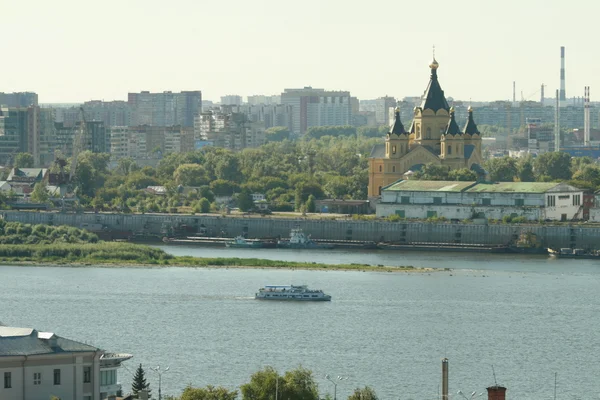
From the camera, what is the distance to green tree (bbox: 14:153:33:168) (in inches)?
5049

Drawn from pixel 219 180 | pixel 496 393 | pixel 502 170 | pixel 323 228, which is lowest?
pixel 496 393

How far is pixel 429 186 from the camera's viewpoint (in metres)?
87.1

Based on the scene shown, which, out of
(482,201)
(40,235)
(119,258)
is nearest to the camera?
(119,258)

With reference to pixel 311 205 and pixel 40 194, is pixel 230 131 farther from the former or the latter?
pixel 311 205

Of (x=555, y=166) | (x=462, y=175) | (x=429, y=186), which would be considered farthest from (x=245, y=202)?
(x=555, y=166)

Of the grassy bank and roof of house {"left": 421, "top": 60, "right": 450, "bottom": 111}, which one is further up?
roof of house {"left": 421, "top": 60, "right": 450, "bottom": 111}

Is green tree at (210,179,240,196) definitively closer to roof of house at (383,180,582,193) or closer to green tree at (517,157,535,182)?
green tree at (517,157,535,182)

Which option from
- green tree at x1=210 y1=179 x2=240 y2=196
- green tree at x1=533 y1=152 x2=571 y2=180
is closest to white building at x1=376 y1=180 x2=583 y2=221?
green tree at x1=210 y1=179 x2=240 y2=196

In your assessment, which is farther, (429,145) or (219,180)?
(219,180)

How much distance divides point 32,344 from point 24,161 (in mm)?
101067

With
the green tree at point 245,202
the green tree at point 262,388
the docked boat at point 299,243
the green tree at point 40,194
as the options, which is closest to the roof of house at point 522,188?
the docked boat at point 299,243

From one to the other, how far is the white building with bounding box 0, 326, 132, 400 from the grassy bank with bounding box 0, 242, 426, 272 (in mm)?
37506

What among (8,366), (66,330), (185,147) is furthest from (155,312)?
(185,147)

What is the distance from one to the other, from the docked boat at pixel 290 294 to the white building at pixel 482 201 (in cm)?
2937
